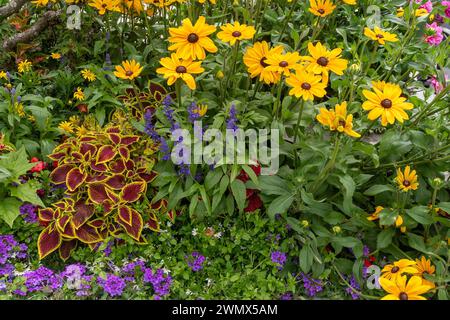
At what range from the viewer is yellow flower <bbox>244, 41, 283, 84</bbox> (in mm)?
2102

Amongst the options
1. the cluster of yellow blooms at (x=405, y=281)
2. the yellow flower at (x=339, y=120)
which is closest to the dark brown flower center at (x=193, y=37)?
the yellow flower at (x=339, y=120)

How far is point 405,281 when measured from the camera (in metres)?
1.80

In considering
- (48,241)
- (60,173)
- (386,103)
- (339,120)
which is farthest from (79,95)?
(386,103)

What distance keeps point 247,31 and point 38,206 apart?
1222 mm

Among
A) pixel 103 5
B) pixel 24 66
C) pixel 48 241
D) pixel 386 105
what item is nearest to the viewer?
pixel 386 105

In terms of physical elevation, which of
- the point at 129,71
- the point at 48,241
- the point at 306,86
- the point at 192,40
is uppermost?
the point at 192,40

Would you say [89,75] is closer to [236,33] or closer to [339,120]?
[236,33]

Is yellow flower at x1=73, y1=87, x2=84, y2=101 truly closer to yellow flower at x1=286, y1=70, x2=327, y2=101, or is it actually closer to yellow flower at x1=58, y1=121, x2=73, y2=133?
yellow flower at x1=58, y1=121, x2=73, y2=133

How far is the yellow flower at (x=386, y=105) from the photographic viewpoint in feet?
6.25

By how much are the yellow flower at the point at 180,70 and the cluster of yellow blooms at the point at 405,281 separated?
3.34ft

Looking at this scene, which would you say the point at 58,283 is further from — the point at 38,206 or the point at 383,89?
the point at 383,89

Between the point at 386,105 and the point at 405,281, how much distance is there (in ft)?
2.09

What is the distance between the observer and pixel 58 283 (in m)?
2.09

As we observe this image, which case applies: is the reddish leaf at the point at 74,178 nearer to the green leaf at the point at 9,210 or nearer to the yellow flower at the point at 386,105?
the green leaf at the point at 9,210
